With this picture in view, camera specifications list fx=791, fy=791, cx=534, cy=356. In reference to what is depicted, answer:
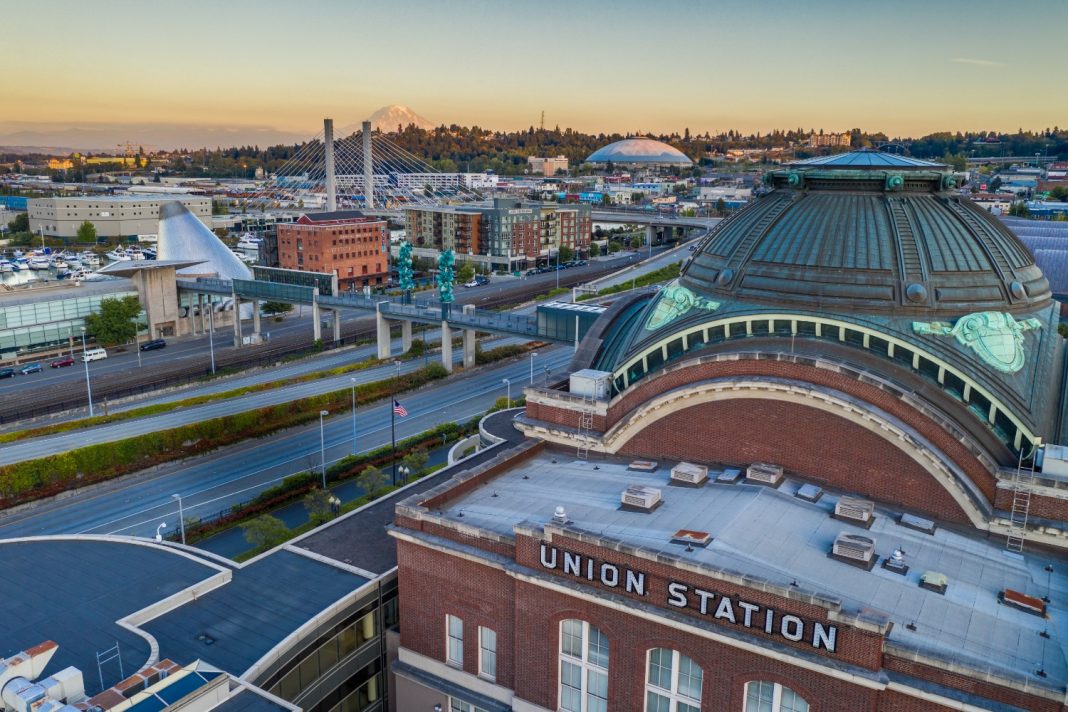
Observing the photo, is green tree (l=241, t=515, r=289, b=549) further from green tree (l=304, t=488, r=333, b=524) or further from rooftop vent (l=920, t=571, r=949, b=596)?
rooftop vent (l=920, t=571, r=949, b=596)

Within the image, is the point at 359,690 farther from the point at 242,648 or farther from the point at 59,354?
the point at 59,354

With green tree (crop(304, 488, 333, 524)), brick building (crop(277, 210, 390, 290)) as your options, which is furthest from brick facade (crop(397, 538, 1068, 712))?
brick building (crop(277, 210, 390, 290))

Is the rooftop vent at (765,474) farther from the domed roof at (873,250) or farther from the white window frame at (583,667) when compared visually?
the white window frame at (583,667)

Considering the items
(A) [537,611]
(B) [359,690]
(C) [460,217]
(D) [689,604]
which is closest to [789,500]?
(D) [689,604]

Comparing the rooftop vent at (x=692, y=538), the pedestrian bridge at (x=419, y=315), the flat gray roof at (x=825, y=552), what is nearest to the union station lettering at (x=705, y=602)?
the flat gray roof at (x=825, y=552)

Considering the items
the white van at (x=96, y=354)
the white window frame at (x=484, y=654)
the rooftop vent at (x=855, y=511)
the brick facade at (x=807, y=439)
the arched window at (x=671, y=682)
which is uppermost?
the brick facade at (x=807, y=439)

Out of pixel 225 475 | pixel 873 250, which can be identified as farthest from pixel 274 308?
pixel 873 250
